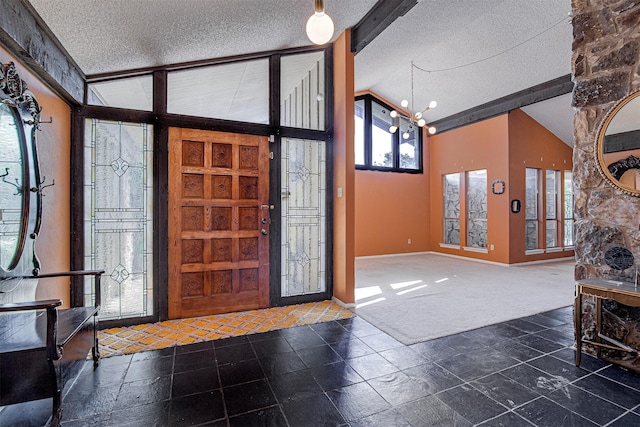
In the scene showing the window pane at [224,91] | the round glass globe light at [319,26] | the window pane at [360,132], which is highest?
the window pane at [360,132]

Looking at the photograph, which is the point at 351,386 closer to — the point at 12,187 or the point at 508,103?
the point at 12,187

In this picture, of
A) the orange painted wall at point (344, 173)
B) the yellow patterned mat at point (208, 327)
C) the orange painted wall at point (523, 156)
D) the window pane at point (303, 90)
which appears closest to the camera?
the yellow patterned mat at point (208, 327)

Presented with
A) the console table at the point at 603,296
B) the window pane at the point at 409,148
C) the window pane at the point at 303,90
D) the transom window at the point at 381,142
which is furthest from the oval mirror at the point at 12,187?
the window pane at the point at 409,148

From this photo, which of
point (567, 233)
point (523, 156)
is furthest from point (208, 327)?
point (567, 233)

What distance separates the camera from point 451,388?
2021 mm

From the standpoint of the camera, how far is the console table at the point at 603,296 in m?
2.07

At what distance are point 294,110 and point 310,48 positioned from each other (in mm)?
831

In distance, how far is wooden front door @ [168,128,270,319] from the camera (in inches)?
131

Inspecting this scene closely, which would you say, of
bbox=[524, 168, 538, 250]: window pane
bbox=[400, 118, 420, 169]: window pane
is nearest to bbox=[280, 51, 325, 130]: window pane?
bbox=[400, 118, 420, 169]: window pane

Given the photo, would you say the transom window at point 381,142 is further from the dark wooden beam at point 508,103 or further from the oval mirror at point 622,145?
the oval mirror at point 622,145

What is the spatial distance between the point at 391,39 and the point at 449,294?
398cm

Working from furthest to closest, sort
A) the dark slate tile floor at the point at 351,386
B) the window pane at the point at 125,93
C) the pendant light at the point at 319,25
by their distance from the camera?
the window pane at the point at 125,93, the pendant light at the point at 319,25, the dark slate tile floor at the point at 351,386

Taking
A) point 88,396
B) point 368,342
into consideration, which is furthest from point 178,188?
point 368,342

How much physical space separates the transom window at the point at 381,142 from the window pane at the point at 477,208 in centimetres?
140
